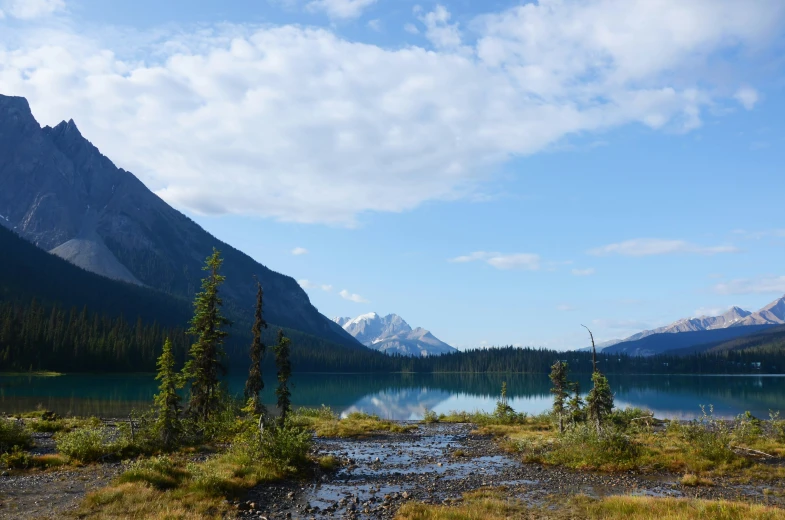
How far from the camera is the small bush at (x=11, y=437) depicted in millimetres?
28250

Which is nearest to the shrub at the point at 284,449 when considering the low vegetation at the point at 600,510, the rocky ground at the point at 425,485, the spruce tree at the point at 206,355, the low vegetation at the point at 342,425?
the rocky ground at the point at 425,485

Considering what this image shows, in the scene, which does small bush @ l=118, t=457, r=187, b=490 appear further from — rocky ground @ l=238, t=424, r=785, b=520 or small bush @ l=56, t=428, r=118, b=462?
small bush @ l=56, t=428, r=118, b=462

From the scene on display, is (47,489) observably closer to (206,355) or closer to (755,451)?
(206,355)

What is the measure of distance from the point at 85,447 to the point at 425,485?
17.1 meters

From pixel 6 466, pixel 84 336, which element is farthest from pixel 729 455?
pixel 84 336

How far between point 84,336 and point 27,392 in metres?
70.6

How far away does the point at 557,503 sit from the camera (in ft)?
68.2

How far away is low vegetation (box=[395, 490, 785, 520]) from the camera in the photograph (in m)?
17.0

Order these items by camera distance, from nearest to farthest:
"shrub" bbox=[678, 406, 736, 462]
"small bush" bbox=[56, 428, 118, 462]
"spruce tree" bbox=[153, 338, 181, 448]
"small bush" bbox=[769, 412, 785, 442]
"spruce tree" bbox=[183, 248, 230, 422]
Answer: "small bush" bbox=[56, 428, 118, 462] < "shrub" bbox=[678, 406, 736, 462] < "spruce tree" bbox=[153, 338, 181, 448] < "spruce tree" bbox=[183, 248, 230, 422] < "small bush" bbox=[769, 412, 785, 442]

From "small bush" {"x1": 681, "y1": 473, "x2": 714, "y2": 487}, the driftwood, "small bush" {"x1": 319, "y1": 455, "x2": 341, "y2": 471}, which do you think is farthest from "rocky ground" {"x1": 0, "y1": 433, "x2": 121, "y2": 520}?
the driftwood

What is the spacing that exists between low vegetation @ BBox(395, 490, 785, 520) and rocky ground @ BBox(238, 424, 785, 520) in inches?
50.2

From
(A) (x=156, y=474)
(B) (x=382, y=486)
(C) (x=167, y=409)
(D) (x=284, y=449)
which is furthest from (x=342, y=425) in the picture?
(A) (x=156, y=474)

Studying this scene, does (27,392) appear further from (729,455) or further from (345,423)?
(729,455)

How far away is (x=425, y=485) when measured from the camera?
961 inches
